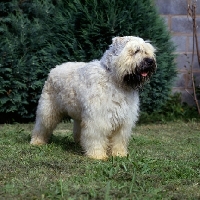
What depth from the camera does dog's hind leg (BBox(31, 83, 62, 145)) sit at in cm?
728

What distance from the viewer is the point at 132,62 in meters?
6.28

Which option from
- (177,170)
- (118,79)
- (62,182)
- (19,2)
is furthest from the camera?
(19,2)

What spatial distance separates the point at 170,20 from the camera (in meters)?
11.1

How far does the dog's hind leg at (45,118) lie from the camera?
728 cm

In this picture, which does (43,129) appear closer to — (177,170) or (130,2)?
(177,170)

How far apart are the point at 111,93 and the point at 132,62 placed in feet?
1.45

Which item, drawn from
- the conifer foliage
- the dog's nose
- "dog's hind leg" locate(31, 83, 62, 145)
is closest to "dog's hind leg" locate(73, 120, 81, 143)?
"dog's hind leg" locate(31, 83, 62, 145)

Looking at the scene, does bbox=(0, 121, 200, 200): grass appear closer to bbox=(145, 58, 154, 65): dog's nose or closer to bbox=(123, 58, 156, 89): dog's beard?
bbox=(123, 58, 156, 89): dog's beard

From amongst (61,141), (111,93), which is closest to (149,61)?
(111,93)

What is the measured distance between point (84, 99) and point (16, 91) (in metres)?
3.59

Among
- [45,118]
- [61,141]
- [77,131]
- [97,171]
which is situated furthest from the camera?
[61,141]

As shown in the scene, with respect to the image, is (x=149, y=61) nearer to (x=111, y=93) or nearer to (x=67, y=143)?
(x=111, y=93)

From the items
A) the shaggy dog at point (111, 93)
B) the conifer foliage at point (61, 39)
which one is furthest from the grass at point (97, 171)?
the conifer foliage at point (61, 39)

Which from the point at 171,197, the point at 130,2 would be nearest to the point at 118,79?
the point at 171,197
